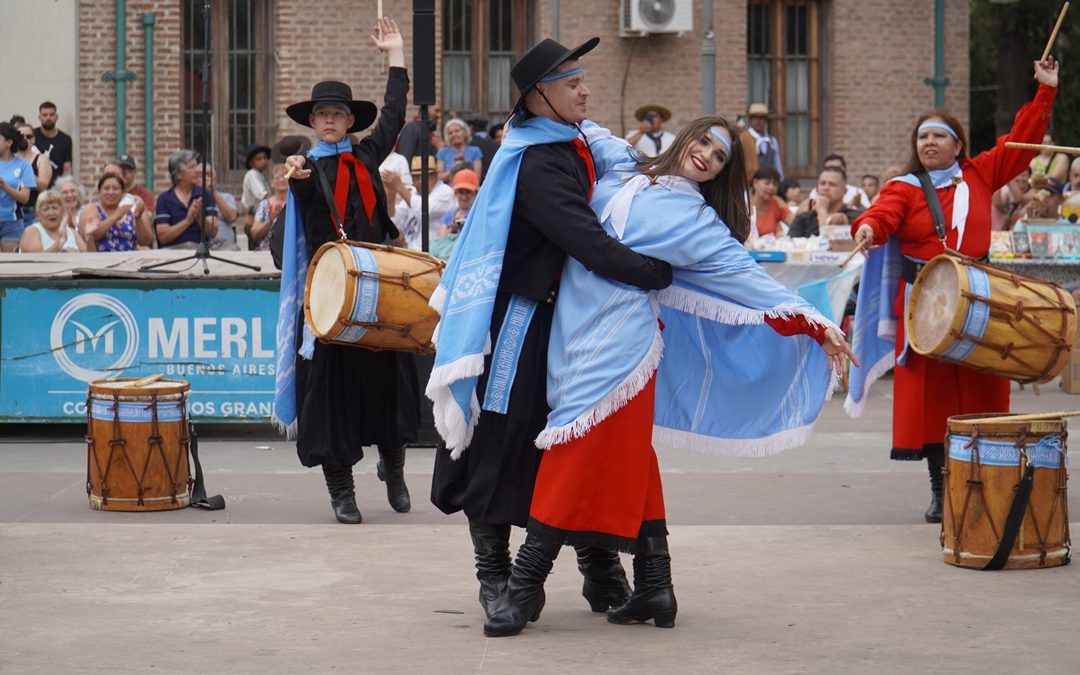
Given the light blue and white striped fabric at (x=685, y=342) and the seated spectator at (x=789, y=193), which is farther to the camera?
the seated spectator at (x=789, y=193)

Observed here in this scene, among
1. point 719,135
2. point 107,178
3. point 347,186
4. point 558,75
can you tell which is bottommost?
point 347,186

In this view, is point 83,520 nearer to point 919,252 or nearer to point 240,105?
point 919,252

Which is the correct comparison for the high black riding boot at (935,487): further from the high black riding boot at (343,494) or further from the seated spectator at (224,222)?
the seated spectator at (224,222)

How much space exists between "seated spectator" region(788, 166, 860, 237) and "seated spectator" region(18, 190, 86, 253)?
21.3 feet

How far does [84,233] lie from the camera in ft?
44.3

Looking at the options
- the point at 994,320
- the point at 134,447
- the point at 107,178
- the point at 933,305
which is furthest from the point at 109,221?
the point at 994,320

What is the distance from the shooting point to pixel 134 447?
8414 millimetres

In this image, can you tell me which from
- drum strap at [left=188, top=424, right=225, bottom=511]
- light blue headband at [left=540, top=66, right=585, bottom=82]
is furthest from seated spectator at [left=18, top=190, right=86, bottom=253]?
light blue headband at [left=540, top=66, right=585, bottom=82]

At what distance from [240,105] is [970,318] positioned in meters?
15.3

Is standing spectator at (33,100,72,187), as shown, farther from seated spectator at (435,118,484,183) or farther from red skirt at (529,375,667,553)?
red skirt at (529,375,667,553)

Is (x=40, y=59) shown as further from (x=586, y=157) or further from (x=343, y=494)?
(x=586, y=157)

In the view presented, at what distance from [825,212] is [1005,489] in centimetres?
898

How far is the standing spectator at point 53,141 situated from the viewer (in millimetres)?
18938

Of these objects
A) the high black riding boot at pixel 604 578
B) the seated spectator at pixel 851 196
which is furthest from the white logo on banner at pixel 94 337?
the seated spectator at pixel 851 196
